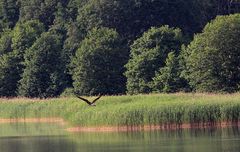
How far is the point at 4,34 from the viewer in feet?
282

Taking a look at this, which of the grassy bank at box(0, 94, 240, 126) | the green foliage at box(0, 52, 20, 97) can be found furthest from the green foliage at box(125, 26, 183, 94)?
the grassy bank at box(0, 94, 240, 126)

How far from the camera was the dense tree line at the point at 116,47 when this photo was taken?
60.8 metres

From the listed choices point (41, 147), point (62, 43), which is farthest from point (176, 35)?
point (41, 147)

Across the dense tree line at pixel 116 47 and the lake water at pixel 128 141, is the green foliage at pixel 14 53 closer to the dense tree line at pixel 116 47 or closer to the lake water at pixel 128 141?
the dense tree line at pixel 116 47

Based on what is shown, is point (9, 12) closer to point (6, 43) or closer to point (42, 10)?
point (42, 10)

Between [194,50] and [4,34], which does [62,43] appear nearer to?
[4,34]

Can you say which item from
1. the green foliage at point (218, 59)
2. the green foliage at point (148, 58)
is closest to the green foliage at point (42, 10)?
the green foliage at point (148, 58)

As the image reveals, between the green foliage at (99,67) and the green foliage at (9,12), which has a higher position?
the green foliage at (9,12)

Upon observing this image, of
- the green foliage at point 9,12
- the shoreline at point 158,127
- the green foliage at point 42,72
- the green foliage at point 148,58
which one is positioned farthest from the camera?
the green foliage at point 9,12

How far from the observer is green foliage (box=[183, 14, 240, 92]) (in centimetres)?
6000

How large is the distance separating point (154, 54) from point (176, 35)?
3.19m

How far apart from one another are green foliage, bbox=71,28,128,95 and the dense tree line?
73mm

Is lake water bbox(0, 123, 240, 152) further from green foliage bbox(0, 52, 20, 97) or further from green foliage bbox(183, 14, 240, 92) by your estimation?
green foliage bbox(0, 52, 20, 97)

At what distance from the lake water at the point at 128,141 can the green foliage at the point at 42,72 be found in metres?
27.2
